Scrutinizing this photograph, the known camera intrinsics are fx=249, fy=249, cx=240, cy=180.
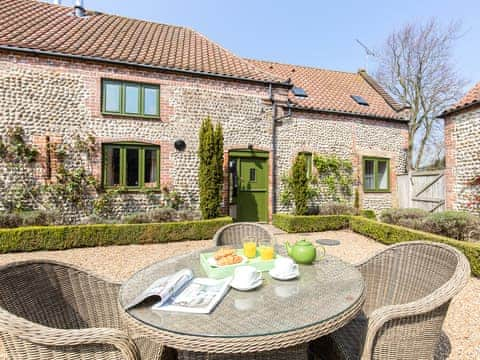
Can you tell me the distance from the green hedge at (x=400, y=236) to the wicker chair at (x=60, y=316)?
5.19m

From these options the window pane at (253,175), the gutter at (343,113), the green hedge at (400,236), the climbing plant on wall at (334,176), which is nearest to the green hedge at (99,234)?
the window pane at (253,175)

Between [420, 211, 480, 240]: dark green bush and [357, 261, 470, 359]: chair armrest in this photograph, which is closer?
[357, 261, 470, 359]: chair armrest

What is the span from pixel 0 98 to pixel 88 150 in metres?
2.50

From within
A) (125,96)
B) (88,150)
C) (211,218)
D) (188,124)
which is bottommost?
(211,218)

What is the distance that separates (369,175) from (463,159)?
11.5 ft

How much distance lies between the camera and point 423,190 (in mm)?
9297

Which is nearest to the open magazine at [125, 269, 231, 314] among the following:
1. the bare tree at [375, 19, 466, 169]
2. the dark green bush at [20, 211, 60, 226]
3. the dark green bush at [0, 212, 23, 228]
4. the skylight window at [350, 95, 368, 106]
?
the dark green bush at [20, 211, 60, 226]

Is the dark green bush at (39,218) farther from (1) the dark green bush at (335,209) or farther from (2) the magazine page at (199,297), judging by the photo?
(1) the dark green bush at (335,209)

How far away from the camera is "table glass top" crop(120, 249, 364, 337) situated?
1224mm

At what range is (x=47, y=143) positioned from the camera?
7172 mm

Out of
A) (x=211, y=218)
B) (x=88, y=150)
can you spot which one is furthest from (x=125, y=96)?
(x=211, y=218)

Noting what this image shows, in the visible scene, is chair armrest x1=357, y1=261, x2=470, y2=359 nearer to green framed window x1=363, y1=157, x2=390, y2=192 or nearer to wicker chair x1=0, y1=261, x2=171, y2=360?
wicker chair x1=0, y1=261, x2=171, y2=360

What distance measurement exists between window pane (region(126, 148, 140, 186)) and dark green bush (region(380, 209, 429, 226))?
7914 millimetres

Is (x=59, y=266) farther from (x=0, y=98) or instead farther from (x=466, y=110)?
(x=466, y=110)
